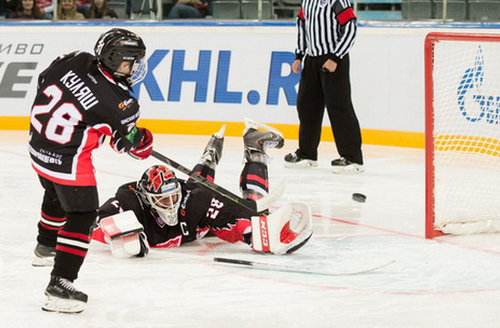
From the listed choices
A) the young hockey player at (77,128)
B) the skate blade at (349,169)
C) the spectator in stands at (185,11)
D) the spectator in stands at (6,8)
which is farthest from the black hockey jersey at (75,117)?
the spectator in stands at (6,8)

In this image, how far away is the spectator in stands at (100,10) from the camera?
803 cm

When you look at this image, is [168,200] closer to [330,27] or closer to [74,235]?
[74,235]

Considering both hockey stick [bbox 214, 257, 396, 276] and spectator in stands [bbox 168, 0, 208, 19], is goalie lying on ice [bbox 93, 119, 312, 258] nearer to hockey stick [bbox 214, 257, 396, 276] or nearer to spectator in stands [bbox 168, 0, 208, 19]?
hockey stick [bbox 214, 257, 396, 276]

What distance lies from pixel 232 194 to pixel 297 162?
7.86 feet

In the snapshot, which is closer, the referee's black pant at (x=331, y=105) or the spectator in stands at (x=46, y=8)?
the referee's black pant at (x=331, y=105)

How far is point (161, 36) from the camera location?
770cm

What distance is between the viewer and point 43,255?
358 cm

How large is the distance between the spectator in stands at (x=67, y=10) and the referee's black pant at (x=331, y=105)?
277cm

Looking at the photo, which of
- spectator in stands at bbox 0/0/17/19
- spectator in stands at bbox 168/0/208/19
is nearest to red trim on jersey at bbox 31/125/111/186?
spectator in stands at bbox 168/0/208/19

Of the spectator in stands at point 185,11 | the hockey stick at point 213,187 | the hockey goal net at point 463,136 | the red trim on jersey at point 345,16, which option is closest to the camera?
the hockey stick at point 213,187

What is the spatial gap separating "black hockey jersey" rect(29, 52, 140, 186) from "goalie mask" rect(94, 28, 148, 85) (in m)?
0.04

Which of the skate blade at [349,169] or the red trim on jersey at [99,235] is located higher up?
the red trim on jersey at [99,235]

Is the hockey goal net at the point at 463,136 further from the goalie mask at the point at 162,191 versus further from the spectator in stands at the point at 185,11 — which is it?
the spectator in stands at the point at 185,11

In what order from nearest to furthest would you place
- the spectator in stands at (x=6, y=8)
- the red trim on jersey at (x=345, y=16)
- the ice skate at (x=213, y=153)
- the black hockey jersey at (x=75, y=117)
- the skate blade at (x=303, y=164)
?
the black hockey jersey at (x=75, y=117), the ice skate at (x=213, y=153), the red trim on jersey at (x=345, y=16), the skate blade at (x=303, y=164), the spectator in stands at (x=6, y=8)
